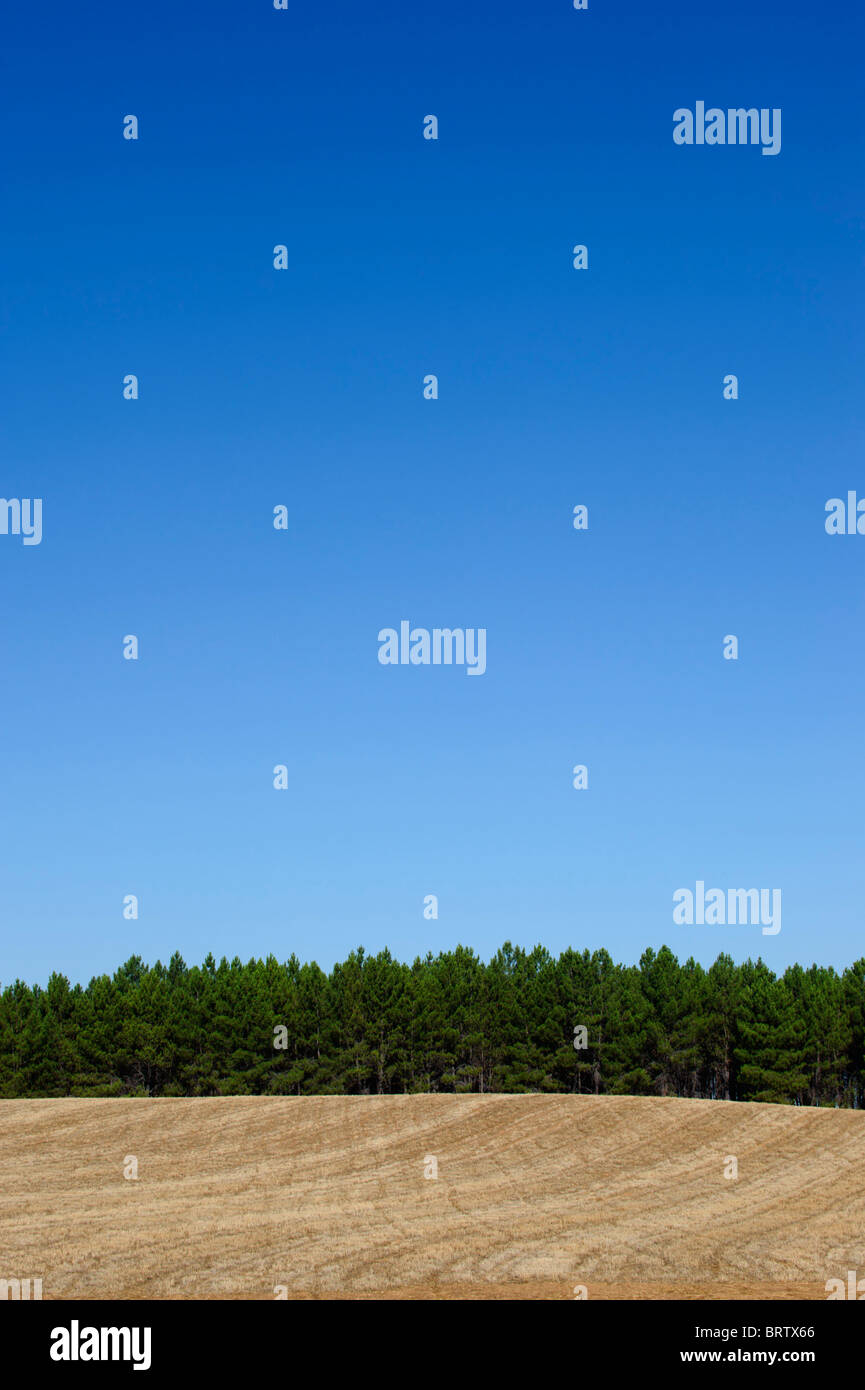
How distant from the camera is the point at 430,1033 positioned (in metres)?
110

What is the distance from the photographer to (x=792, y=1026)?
337 ft

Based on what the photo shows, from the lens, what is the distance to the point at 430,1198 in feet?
141

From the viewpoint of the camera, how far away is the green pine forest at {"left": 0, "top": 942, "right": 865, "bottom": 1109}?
10438 cm

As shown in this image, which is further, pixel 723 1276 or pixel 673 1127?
pixel 673 1127

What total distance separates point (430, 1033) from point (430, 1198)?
68061mm

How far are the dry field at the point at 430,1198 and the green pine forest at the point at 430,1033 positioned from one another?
32460 mm

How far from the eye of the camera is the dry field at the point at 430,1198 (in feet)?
96.3

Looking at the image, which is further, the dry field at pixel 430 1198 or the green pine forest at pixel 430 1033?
the green pine forest at pixel 430 1033

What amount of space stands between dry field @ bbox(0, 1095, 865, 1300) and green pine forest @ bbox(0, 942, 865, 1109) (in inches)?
1278

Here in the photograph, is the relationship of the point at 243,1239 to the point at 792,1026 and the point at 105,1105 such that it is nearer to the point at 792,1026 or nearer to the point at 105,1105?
the point at 105,1105

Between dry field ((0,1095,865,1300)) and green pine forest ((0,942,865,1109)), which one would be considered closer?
dry field ((0,1095,865,1300))

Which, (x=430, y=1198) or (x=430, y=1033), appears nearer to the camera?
(x=430, y=1198)
